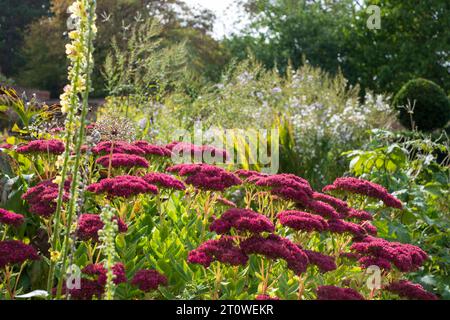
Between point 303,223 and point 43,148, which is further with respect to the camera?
point 43,148

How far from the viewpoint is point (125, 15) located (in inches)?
893

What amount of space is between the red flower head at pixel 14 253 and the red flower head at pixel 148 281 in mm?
469

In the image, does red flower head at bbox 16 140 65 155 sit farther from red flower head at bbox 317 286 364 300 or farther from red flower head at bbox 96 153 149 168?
red flower head at bbox 317 286 364 300

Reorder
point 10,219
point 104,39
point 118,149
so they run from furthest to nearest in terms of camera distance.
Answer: point 104,39, point 118,149, point 10,219

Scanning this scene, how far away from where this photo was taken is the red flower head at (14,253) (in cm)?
268

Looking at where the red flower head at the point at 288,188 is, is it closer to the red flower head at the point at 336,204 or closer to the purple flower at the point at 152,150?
the red flower head at the point at 336,204

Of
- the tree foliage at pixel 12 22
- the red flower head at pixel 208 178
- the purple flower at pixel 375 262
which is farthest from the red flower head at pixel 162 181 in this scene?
the tree foliage at pixel 12 22

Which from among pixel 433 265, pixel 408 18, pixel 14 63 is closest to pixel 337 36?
pixel 408 18

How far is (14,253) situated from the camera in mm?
2711

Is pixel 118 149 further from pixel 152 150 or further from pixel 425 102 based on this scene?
pixel 425 102

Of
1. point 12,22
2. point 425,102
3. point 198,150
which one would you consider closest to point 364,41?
point 425,102

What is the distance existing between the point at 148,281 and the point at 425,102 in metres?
13.7

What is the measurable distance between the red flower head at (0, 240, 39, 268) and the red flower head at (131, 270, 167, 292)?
1.54 ft
